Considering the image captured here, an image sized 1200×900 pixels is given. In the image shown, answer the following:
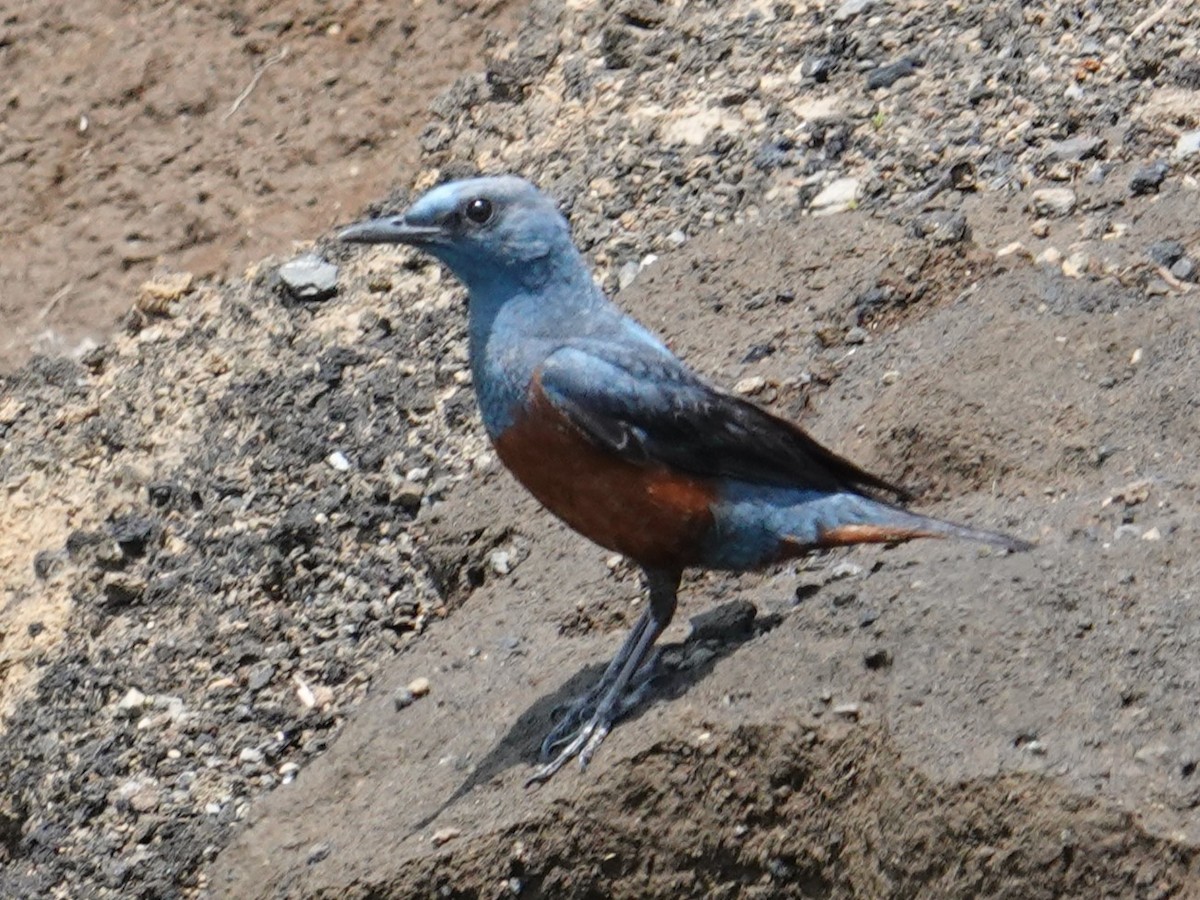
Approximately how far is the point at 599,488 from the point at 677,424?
0.95ft

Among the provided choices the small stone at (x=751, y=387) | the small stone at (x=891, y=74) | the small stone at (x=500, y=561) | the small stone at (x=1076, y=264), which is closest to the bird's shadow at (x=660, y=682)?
the small stone at (x=500, y=561)

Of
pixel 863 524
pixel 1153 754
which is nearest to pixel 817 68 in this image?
pixel 863 524

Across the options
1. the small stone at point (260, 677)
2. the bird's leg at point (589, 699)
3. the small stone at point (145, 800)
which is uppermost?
the bird's leg at point (589, 699)

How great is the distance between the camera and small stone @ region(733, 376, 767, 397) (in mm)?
6457

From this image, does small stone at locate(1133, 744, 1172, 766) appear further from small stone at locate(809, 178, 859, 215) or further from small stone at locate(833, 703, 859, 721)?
small stone at locate(809, 178, 859, 215)

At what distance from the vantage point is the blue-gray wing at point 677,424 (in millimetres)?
5199

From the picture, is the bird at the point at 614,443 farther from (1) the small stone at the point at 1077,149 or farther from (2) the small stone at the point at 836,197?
(1) the small stone at the point at 1077,149

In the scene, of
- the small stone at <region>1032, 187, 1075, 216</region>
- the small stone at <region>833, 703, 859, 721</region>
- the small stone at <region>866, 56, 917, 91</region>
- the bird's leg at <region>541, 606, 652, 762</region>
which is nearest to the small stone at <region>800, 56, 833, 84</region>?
the small stone at <region>866, 56, 917, 91</region>

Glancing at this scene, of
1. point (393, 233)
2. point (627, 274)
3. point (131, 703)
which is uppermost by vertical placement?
point (393, 233)

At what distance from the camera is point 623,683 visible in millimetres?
5230

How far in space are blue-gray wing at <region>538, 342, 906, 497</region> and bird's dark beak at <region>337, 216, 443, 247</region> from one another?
51 centimetres

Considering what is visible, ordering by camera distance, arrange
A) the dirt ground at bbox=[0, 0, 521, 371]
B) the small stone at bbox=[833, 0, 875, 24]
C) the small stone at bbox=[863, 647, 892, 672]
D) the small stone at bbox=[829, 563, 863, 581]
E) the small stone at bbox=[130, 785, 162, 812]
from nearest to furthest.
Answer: the small stone at bbox=[863, 647, 892, 672], the small stone at bbox=[829, 563, 863, 581], the small stone at bbox=[130, 785, 162, 812], the small stone at bbox=[833, 0, 875, 24], the dirt ground at bbox=[0, 0, 521, 371]

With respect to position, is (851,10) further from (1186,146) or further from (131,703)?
(131,703)

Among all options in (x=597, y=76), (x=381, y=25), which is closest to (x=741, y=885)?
(x=597, y=76)
